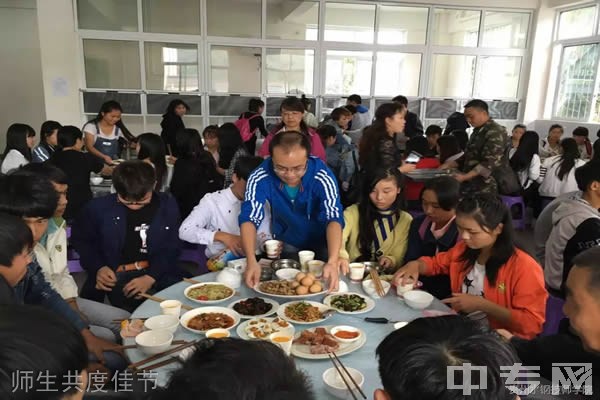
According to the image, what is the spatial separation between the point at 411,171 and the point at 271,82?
13.3 ft

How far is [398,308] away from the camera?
5.58 feet

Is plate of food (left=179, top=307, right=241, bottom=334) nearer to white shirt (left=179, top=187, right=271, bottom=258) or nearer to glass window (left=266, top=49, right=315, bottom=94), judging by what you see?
white shirt (left=179, top=187, right=271, bottom=258)

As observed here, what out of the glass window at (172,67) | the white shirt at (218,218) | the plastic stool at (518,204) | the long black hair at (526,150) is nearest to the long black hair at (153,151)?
the white shirt at (218,218)

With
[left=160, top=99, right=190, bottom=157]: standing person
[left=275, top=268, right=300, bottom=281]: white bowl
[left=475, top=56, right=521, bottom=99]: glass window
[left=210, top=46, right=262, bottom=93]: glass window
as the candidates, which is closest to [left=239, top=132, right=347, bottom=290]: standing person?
[left=275, top=268, right=300, bottom=281]: white bowl

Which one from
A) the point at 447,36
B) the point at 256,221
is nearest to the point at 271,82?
the point at 447,36

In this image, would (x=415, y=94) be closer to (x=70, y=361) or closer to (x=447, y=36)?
(x=447, y=36)

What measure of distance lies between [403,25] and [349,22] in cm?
100

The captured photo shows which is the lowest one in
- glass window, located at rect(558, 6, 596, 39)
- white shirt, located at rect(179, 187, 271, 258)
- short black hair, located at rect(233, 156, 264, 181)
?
white shirt, located at rect(179, 187, 271, 258)

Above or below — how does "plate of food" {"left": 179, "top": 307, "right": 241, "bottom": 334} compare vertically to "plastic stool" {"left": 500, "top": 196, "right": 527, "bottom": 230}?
above

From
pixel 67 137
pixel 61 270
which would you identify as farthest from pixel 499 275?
pixel 67 137

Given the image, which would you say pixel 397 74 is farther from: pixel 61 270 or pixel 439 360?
pixel 439 360

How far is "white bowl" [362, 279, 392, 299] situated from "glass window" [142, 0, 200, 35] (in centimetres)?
639

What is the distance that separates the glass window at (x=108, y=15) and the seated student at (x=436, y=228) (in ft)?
20.5

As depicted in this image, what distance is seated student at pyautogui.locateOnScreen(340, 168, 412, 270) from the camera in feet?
7.49
